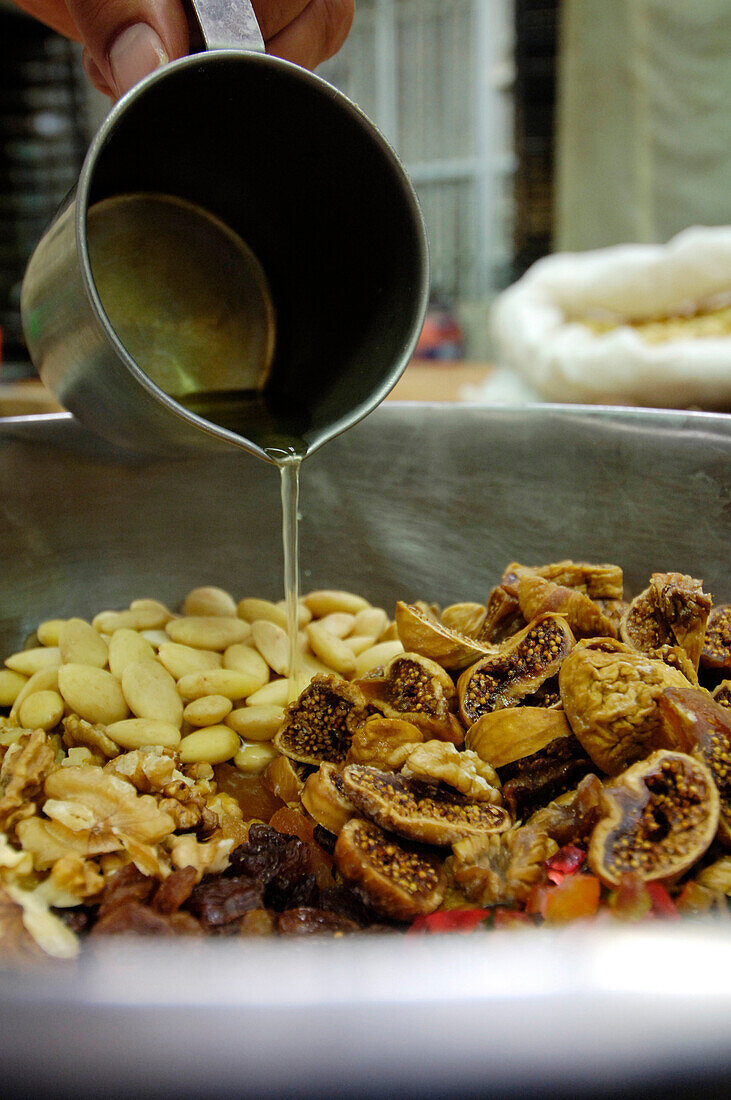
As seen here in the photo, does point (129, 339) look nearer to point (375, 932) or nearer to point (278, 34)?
point (278, 34)

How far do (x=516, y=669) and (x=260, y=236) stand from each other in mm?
611

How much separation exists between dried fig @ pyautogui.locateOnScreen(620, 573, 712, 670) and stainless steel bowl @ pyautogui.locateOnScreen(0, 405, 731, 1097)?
19 cm

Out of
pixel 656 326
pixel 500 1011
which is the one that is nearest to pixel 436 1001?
pixel 500 1011

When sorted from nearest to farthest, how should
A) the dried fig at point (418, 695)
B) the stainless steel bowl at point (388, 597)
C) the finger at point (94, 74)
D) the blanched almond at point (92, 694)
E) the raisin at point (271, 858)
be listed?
the stainless steel bowl at point (388, 597), the raisin at point (271, 858), the dried fig at point (418, 695), the blanched almond at point (92, 694), the finger at point (94, 74)

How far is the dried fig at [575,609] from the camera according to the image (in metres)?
0.75

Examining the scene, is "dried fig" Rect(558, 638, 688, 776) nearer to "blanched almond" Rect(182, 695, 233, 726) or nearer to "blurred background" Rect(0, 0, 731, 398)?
"blanched almond" Rect(182, 695, 233, 726)

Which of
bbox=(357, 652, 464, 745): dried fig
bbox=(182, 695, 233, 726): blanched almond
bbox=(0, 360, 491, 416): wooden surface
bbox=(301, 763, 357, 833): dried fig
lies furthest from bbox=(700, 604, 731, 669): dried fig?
bbox=(0, 360, 491, 416): wooden surface

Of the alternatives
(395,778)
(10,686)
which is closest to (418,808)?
(395,778)

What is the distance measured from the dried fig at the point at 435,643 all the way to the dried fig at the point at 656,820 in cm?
21

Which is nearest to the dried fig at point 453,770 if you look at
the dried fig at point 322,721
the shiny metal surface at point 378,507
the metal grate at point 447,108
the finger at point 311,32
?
the dried fig at point 322,721

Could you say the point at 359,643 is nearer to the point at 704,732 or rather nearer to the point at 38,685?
the point at 38,685

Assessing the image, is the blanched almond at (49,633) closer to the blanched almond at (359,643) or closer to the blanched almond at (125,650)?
the blanched almond at (125,650)

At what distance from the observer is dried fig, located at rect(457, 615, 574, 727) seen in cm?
70

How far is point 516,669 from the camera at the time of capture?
72 cm
